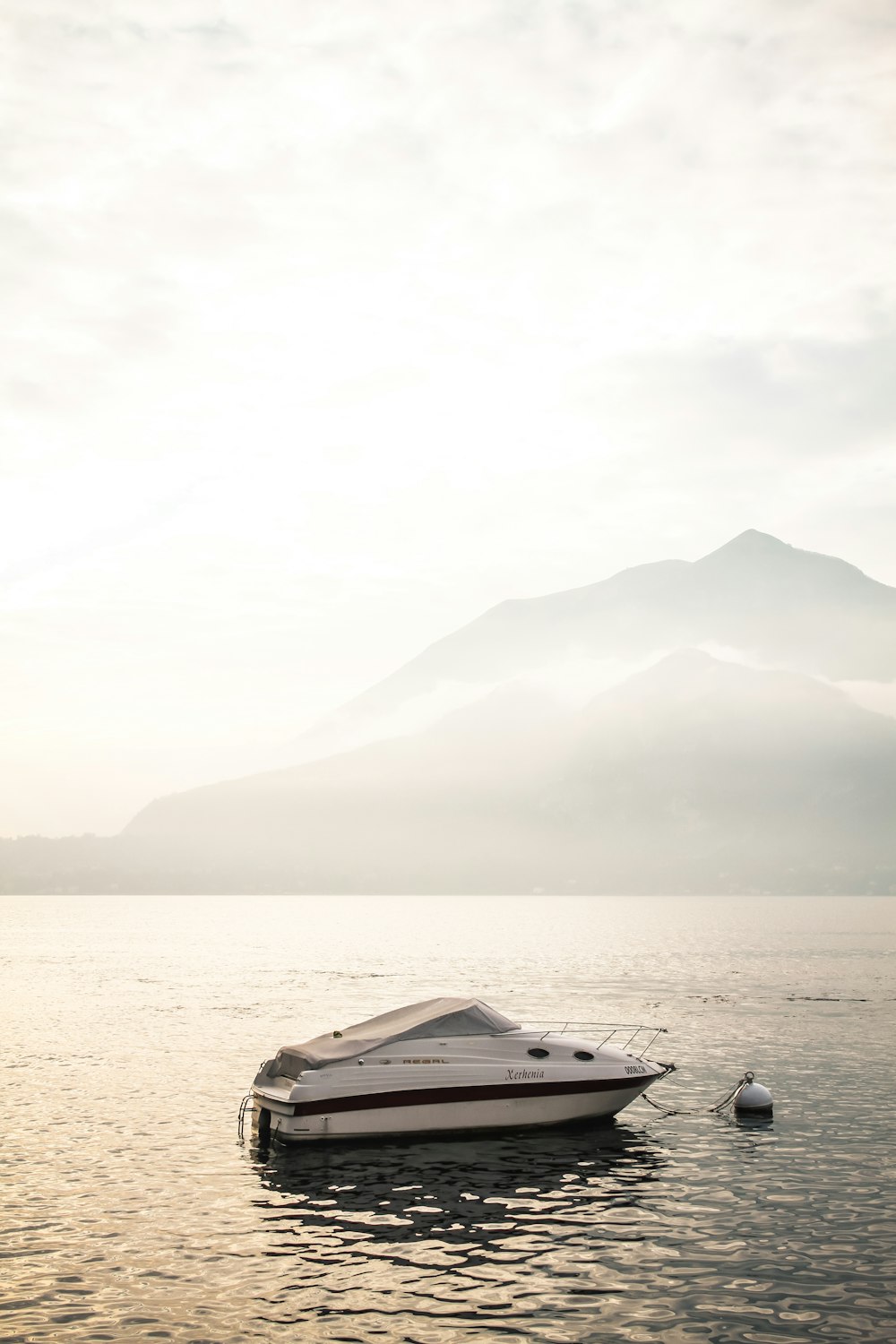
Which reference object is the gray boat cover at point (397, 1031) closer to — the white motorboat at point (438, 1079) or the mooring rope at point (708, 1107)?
the white motorboat at point (438, 1079)

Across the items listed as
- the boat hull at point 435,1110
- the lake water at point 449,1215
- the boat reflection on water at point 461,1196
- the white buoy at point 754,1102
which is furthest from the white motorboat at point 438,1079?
the white buoy at point 754,1102

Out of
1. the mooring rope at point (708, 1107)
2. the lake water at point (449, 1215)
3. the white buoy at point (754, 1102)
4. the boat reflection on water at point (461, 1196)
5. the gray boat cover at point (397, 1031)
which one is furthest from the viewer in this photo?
the mooring rope at point (708, 1107)

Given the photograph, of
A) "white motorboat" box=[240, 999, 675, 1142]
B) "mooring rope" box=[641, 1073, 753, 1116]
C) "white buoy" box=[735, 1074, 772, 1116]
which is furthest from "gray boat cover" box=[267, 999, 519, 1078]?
"white buoy" box=[735, 1074, 772, 1116]

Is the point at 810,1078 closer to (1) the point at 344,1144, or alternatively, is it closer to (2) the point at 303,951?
(1) the point at 344,1144

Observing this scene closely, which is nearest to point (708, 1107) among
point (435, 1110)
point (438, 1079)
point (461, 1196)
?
point (435, 1110)

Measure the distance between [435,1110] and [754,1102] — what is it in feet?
39.4

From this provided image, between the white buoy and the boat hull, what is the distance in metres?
5.28

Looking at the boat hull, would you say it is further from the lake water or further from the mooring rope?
the mooring rope

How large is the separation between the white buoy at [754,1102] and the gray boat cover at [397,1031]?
28.9 ft

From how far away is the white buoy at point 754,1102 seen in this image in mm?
38125

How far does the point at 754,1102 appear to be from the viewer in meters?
38.2

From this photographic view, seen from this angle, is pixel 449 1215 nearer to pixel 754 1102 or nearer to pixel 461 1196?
pixel 461 1196

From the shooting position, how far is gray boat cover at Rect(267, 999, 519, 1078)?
3284 centimetres

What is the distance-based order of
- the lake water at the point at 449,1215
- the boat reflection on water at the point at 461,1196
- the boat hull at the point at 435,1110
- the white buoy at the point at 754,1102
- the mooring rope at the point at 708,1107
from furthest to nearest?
the mooring rope at the point at 708,1107
the white buoy at the point at 754,1102
the boat hull at the point at 435,1110
the boat reflection on water at the point at 461,1196
the lake water at the point at 449,1215
